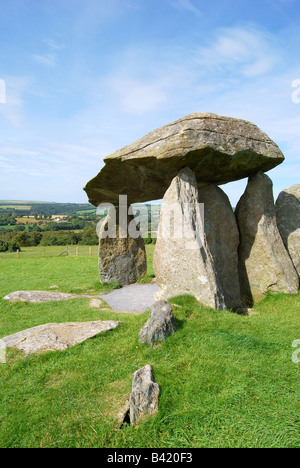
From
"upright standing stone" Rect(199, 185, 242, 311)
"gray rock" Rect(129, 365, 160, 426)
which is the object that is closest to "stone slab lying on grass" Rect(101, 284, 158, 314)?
"upright standing stone" Rect(199, 185, 242, 311)

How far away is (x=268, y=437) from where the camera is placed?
138 inches

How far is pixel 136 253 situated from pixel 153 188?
375cm

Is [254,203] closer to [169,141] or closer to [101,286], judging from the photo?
[169,141]

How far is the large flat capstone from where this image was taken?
25.6 ft

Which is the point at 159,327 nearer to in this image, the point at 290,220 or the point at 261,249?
the point at 261,249

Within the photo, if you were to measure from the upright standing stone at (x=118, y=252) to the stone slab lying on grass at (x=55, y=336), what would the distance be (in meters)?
6.18

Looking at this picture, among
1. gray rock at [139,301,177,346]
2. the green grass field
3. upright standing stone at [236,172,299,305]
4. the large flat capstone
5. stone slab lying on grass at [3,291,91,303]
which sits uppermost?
the large flat capstone

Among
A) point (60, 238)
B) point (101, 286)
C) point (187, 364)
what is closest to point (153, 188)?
point (101, 286)

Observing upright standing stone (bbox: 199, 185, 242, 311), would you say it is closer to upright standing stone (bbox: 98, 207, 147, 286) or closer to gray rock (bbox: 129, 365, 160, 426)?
upright standing stone (bbox: 98, 207, 147, 286)

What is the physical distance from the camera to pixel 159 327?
5461 millimetres

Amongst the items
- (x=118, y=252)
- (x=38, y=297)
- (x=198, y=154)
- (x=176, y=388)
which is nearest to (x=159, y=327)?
(x=176, y=388)

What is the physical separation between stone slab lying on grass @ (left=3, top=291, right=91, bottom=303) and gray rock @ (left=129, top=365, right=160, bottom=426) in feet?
24.0

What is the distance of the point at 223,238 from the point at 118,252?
5084 mm

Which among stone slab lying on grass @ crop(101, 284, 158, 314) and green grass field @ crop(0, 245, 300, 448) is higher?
green grass field @ crop(0, 245, 300, 448)
